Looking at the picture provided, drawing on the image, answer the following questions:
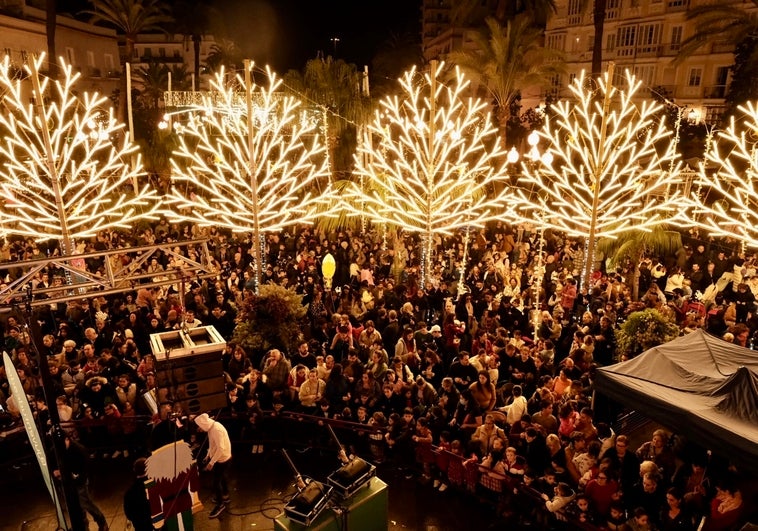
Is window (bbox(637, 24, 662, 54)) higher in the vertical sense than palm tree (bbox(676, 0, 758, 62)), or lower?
higher

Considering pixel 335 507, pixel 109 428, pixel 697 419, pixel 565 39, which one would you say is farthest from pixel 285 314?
pixel 565 39

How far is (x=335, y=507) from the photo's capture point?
6172mm

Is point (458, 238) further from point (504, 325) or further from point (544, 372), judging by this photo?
point (544, 372)

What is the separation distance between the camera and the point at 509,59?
23.1 metres

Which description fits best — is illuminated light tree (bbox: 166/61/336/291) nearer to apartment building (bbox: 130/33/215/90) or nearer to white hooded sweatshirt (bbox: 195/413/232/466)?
white hooded sweatshirt (bbox: 195/413/232/466)

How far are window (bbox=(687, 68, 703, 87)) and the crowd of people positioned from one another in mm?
24580

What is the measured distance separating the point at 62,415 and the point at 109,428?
756 millimetres

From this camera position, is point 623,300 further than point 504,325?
Yes

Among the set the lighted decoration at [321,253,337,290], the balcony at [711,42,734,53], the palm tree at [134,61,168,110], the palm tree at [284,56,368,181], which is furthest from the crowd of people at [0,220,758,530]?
the palm tree at [134,61,168,110]

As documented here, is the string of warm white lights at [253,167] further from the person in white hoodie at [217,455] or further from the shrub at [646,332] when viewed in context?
the shrub at [646,332]

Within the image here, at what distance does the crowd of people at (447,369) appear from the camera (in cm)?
693

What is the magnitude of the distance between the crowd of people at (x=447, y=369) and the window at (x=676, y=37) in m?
25.7

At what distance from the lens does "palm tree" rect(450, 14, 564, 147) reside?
22.7 m

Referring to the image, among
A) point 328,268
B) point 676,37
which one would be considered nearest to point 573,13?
point 676,37
